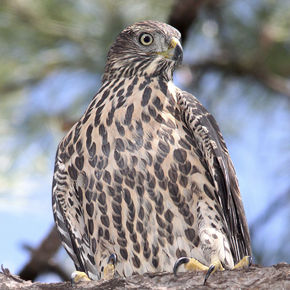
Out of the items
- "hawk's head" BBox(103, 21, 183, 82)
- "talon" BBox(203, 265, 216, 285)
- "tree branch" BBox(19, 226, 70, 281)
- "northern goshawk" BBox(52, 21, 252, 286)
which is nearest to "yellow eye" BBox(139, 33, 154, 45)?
"hawk's head" BBox(103, 21, 183, 82)

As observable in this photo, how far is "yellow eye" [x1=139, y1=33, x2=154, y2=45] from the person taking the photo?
12.7 ft

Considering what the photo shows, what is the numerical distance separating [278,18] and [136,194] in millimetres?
2905

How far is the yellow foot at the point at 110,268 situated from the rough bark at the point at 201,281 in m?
0.60

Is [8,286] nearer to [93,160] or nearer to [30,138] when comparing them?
[93,160]

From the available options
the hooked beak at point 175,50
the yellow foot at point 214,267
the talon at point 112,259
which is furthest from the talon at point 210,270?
the hooked beak at point 175,50

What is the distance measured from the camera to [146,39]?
3.92 m

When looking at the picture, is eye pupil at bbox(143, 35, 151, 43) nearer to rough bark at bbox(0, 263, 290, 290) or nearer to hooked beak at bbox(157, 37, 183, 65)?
hooked beak at bbox(157, 37, 183, 65)

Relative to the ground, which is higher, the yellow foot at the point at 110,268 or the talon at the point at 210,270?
the talon at the point at 210,270

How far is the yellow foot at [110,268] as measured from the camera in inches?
126

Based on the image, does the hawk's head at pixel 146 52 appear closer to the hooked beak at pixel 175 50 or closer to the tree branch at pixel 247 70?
the hooked beak at pixel 175 50

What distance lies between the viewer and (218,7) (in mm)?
5277

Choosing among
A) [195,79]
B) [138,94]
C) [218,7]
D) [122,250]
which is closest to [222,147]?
[138,94]

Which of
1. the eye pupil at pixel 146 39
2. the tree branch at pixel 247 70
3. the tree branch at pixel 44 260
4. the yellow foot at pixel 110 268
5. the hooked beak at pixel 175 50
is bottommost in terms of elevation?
the tree branch at pixel 44 260

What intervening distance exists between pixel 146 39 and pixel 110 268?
5.65 feet
